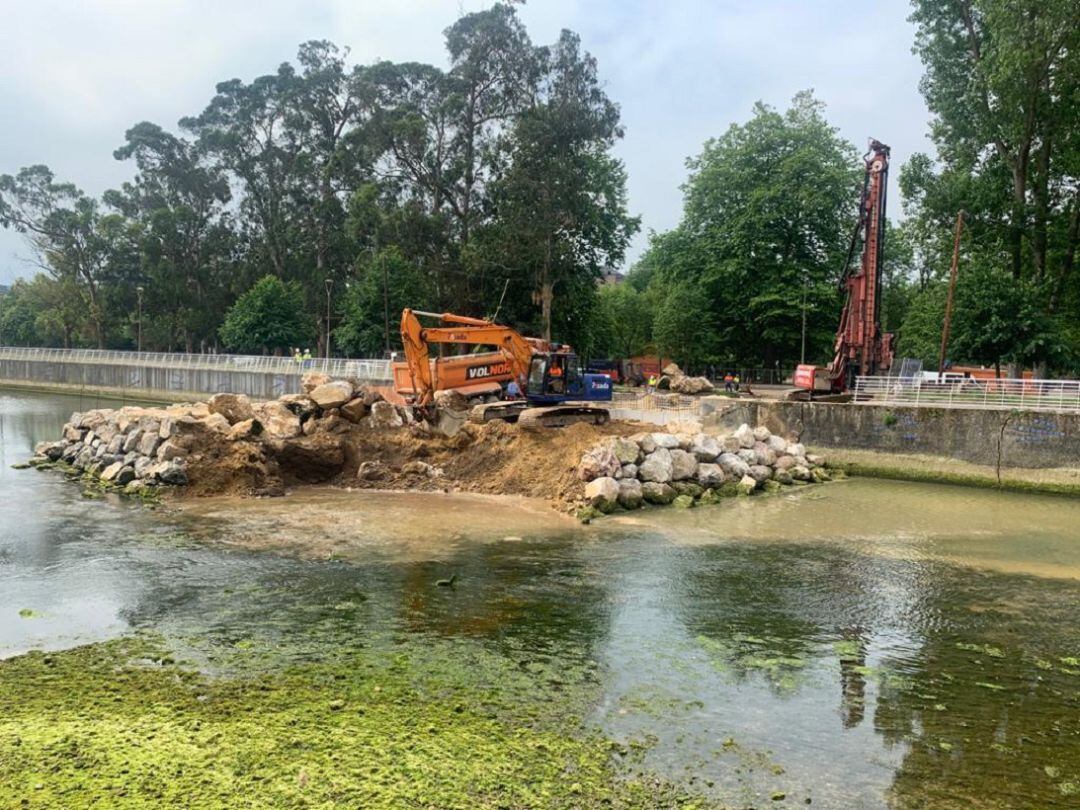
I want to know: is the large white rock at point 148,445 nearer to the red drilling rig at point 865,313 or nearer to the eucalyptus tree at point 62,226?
the red drilling rig at point 865,313

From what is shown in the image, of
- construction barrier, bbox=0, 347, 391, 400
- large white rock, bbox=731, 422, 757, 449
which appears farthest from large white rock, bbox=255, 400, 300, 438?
construction barrier, bbox=0, 347, 391, 400

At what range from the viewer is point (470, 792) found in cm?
534

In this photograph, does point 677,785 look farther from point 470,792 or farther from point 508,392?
point 508,392

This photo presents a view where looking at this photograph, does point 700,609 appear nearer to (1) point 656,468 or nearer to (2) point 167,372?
(1) point 656,468

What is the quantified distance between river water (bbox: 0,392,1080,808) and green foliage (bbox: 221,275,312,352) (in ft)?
127

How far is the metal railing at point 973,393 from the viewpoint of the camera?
21.3 m

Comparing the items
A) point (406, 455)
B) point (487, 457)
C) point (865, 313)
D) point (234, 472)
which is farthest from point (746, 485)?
point (234, 472)

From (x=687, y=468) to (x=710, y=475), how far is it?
2.09ft

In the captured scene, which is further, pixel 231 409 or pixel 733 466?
pixel 231 409

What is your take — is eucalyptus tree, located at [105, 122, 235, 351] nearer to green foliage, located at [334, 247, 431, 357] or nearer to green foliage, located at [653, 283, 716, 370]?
green foliage, located at [334, 247, 431, 357]

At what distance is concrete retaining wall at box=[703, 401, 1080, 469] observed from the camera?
2084 centimetres

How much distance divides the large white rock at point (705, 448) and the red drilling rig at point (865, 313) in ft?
22.9

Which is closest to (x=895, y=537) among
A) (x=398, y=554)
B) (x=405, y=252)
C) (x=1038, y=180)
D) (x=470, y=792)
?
(x=398, y=554)

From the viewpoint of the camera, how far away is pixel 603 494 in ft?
55.3
